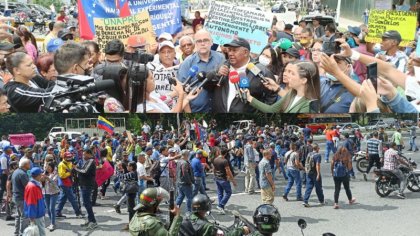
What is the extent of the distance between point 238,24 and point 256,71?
774mm

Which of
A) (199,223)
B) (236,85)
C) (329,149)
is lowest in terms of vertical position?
(329,149)

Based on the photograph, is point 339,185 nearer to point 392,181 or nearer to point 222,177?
point 392,181

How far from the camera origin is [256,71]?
4.84m

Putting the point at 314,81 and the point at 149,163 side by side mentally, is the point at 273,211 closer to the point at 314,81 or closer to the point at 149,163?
the point at 314,81

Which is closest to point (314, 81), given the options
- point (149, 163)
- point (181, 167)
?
point (181, 167)

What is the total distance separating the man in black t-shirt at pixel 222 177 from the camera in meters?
9.48

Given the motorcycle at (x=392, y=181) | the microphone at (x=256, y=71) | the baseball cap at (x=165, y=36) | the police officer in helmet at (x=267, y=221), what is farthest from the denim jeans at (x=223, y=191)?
the microphone at (x=256, y=71)

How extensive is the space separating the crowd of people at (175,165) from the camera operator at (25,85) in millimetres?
3814

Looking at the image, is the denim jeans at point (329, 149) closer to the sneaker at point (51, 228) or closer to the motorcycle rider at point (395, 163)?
the motorcycle rider at point (395, 163)

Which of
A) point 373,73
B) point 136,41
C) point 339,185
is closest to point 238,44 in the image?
point 136,41

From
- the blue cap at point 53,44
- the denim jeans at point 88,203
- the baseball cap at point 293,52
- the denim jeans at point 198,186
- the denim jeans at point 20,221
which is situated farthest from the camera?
the denim jeans at point 198,186

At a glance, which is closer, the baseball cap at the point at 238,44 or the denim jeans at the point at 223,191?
the baseball cap at the point at 238,44

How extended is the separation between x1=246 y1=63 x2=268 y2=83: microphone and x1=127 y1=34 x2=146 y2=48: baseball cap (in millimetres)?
992

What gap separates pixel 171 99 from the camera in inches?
197
